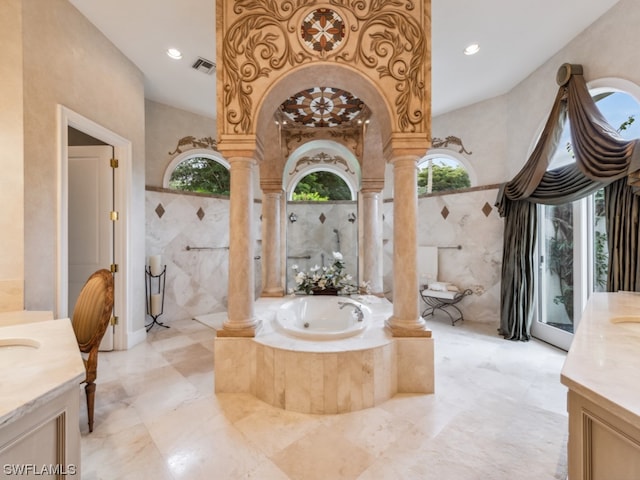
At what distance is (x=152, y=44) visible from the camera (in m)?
3.01

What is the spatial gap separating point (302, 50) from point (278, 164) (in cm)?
207

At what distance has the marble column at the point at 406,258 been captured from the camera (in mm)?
2369

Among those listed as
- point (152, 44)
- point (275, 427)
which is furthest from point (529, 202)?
point (152, 44)

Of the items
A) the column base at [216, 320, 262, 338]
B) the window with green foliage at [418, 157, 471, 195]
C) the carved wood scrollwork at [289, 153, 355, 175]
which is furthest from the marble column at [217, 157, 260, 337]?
the window with green foliage at [418, 157, 471, 195]

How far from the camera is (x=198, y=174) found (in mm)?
4848

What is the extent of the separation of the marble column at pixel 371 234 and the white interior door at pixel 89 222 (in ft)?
11.1

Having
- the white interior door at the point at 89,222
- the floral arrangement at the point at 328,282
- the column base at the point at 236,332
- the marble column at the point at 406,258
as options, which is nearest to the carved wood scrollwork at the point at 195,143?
the white interior door at the point at 89,222

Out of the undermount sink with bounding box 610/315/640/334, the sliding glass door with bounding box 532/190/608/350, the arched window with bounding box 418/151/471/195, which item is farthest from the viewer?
the arched window with bounding box 418/151/471/195

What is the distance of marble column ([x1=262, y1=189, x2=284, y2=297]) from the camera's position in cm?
419

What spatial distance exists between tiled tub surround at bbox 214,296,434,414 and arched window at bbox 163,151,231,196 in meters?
3.22

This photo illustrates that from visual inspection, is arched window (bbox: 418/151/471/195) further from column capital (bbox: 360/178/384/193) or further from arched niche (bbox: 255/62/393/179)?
arched niche (bbox: 255/62/393/179)

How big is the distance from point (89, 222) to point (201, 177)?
1992 millimetres

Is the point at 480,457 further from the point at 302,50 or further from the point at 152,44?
the point at 152,44

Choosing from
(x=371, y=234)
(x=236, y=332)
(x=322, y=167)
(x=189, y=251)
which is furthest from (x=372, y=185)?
(x=189, y=251)
